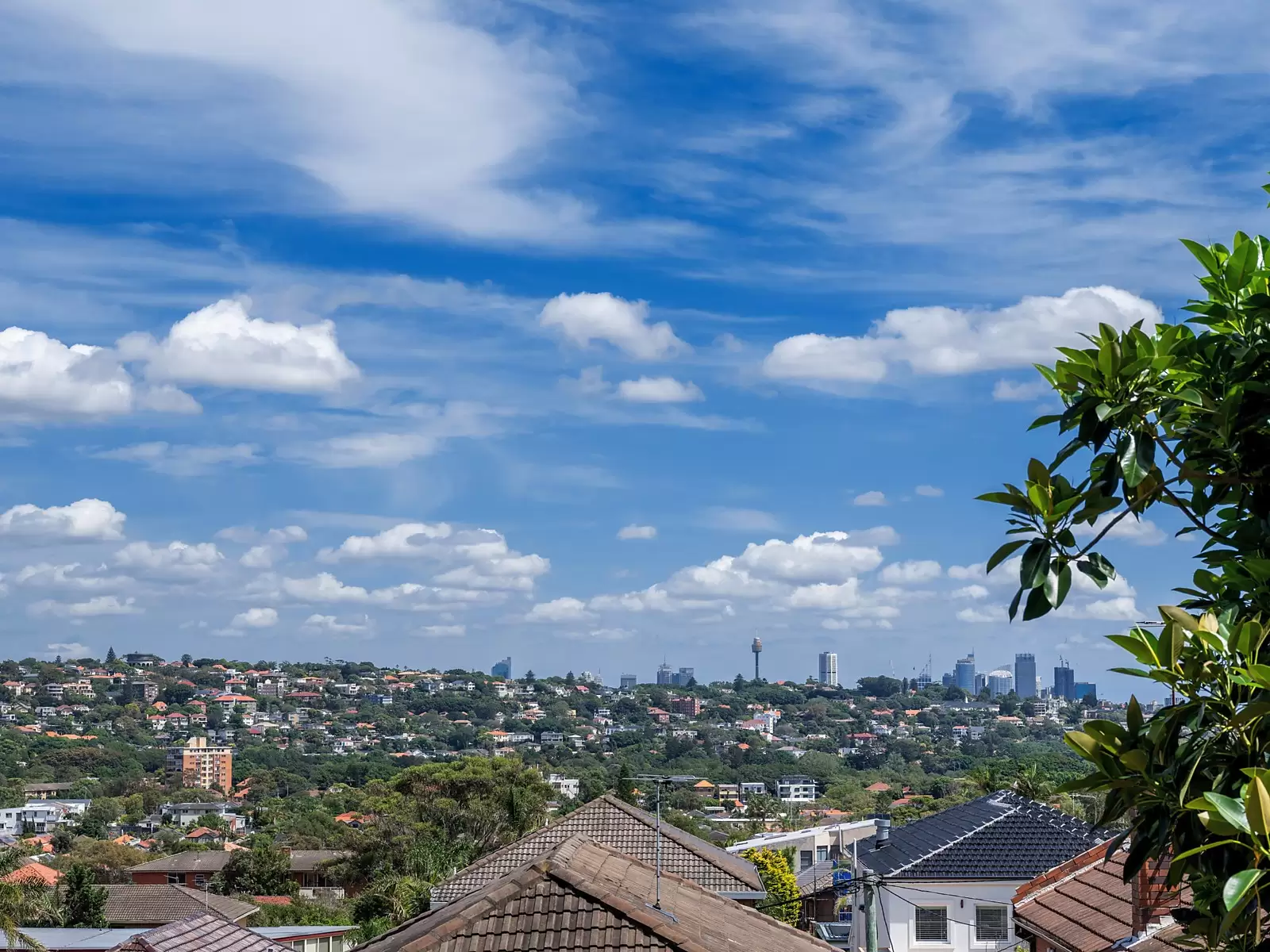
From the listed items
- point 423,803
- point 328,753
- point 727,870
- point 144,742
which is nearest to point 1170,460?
point 727,870

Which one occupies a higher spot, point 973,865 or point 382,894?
point 973,865

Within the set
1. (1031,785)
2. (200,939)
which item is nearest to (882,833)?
(1031,785)

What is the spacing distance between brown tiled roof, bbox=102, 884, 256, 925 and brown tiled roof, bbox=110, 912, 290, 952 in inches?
1716

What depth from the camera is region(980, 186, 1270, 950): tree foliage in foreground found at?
10.5 ft

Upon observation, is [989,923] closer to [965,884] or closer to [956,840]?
[965,884]

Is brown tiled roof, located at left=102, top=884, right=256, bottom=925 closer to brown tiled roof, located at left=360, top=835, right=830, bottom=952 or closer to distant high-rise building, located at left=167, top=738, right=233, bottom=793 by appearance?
brown tiled roof, located at left=360, top=835, right=830, bottom=952

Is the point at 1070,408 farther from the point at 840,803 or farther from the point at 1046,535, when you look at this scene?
the point at 840,803

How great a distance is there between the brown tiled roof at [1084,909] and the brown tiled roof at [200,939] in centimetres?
821

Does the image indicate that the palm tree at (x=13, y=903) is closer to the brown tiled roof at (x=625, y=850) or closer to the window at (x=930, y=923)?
the brown tiled roof at (x=625, y=850)

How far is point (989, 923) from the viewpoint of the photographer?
2950cm

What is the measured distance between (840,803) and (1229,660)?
121 m

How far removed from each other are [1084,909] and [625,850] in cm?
1583

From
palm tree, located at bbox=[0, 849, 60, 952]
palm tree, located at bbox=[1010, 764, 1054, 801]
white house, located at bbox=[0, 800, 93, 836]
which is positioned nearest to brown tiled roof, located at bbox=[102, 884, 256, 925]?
palm tree, located at bbox=[0, 849, 60, 952]

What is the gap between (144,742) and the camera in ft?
557
